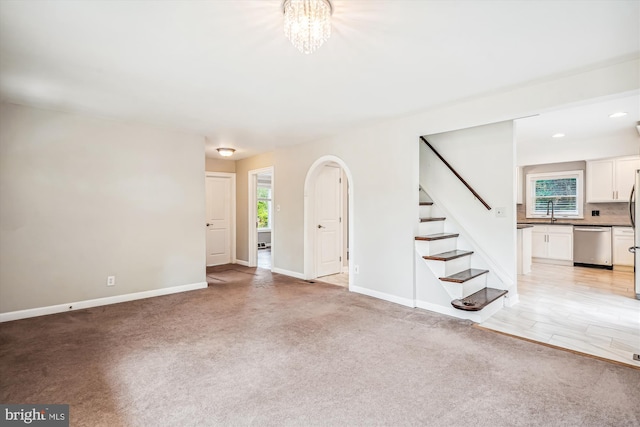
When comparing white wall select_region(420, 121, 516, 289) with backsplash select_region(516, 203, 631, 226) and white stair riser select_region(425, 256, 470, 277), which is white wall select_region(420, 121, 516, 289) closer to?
white stair riser select_region(425, 256, 470, 277)

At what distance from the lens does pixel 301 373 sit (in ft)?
7.61

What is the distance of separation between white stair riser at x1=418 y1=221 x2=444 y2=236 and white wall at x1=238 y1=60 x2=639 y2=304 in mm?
137

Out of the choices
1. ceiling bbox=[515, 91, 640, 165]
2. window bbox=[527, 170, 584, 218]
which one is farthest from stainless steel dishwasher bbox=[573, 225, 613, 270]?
ceiling bbox=[515, 91, 640, 165]

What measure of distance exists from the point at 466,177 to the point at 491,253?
1.05 m

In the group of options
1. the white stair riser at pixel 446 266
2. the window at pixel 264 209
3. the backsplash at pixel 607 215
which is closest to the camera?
the white stair riser at pixel 446 266

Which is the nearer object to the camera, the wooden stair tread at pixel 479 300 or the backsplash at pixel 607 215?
the wooden stair tread at pixel 479 300

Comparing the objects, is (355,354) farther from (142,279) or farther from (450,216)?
(142,279)

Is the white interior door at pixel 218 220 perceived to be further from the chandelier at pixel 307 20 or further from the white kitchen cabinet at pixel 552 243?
the white kitchen cabinet at pixel 552 243

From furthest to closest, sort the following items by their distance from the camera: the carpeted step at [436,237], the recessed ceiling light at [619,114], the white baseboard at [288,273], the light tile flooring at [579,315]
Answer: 1. the white baseboard at [288,273]
2. the recessed ceiling light at [619,114]
3. the carpeted step at [436,237]
4. the light tile flooring at [579,315]

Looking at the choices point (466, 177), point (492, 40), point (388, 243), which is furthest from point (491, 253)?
point (492, 40)

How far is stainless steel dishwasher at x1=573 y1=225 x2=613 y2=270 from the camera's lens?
6.11 m

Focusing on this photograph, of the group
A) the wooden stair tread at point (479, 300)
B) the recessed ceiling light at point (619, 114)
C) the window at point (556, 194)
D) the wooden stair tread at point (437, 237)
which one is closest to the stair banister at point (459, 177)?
the wooden stair tread at point (437, 237)

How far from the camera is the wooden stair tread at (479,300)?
327 centimetres

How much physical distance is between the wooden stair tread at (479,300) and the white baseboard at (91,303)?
369 centimetres
